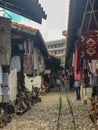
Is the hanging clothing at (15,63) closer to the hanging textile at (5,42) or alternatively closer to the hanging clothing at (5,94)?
the hanging clothing at (5,94)

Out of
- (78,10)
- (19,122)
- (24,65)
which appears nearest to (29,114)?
(19,122)

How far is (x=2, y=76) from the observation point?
47.9 ft

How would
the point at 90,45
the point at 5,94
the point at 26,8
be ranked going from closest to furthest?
1. the point at 90,45
2. the point at 26,8
3. the point at 5,94

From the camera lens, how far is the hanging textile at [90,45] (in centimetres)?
911

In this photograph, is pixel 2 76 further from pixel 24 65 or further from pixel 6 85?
pixel 24 65

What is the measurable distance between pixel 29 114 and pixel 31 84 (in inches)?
357

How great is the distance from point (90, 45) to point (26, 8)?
1.80m

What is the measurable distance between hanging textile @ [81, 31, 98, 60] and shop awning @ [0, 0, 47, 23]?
129 cm

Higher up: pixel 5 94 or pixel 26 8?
pixel 26 8

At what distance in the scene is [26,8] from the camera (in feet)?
30.4

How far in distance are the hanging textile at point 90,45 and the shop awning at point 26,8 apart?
129cm

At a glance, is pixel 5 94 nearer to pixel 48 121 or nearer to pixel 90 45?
pixel 48 121

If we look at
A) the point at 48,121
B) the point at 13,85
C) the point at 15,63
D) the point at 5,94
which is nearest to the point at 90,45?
the point at 5,94

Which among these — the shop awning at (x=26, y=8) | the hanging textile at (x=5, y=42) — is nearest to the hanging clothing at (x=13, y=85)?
the hanging textile at (x=5, y=42)
